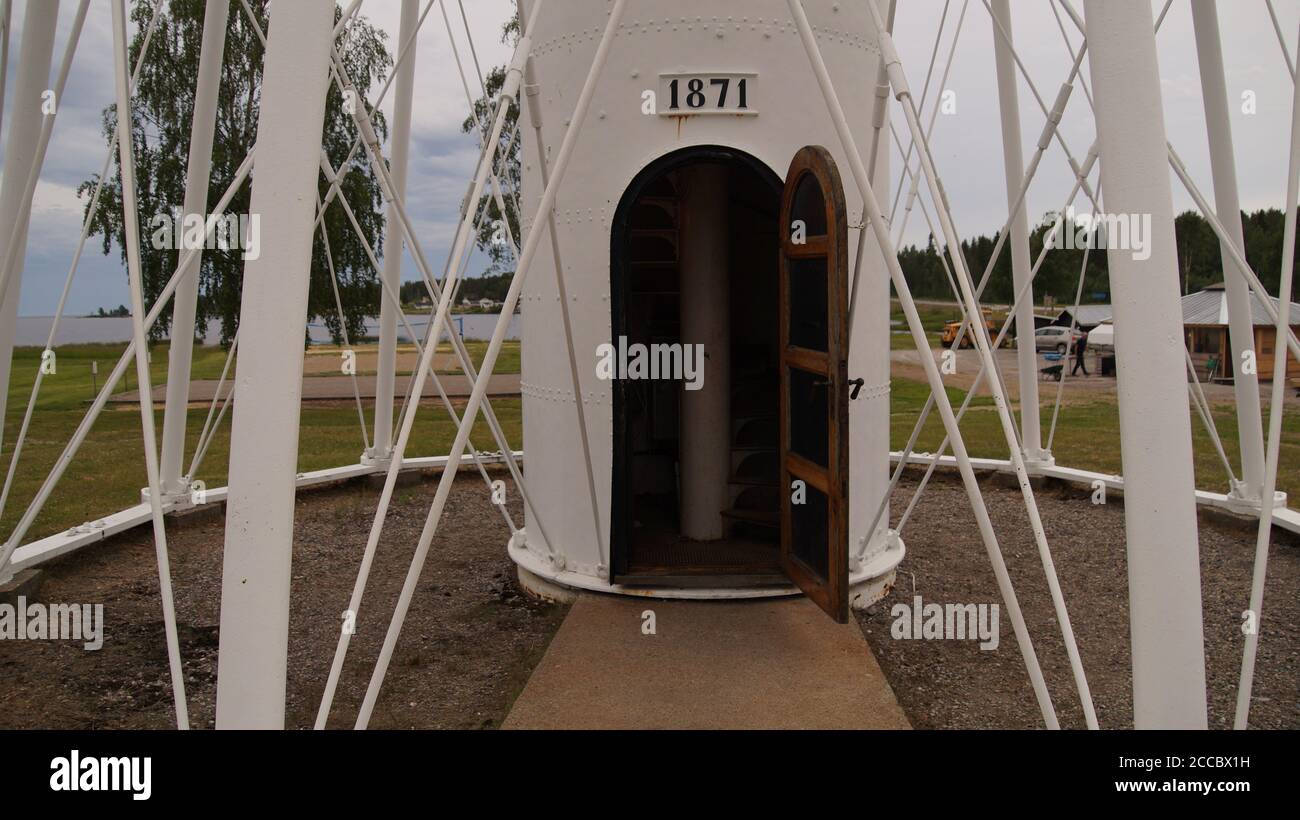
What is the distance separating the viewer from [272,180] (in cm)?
299

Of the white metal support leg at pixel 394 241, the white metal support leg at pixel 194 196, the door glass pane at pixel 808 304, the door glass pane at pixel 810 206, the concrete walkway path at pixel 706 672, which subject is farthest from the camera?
the white metal support leg at pixel 394 241

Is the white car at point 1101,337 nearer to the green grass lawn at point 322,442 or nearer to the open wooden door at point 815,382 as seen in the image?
the green grass lawn at point 322,442

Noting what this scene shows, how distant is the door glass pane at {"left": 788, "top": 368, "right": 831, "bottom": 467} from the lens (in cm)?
547

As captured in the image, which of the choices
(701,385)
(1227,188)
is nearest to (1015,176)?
(1227,188)

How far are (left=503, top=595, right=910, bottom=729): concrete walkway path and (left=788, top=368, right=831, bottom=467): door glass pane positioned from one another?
118 cm

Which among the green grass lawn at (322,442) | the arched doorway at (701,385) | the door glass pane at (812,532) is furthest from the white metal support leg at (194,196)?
the door glass pane at (812,532)

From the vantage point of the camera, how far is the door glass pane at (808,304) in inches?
217

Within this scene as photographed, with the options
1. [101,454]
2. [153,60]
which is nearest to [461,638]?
[101,454]

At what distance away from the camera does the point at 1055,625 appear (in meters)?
6.37

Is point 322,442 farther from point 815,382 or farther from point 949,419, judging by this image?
point 949,419

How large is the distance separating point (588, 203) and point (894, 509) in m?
5.46

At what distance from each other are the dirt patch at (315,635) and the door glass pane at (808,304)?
2555 millimetres

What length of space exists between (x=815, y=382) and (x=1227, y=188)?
4.27 m

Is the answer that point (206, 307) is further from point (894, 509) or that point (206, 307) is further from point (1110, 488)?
point (1110, 488)
